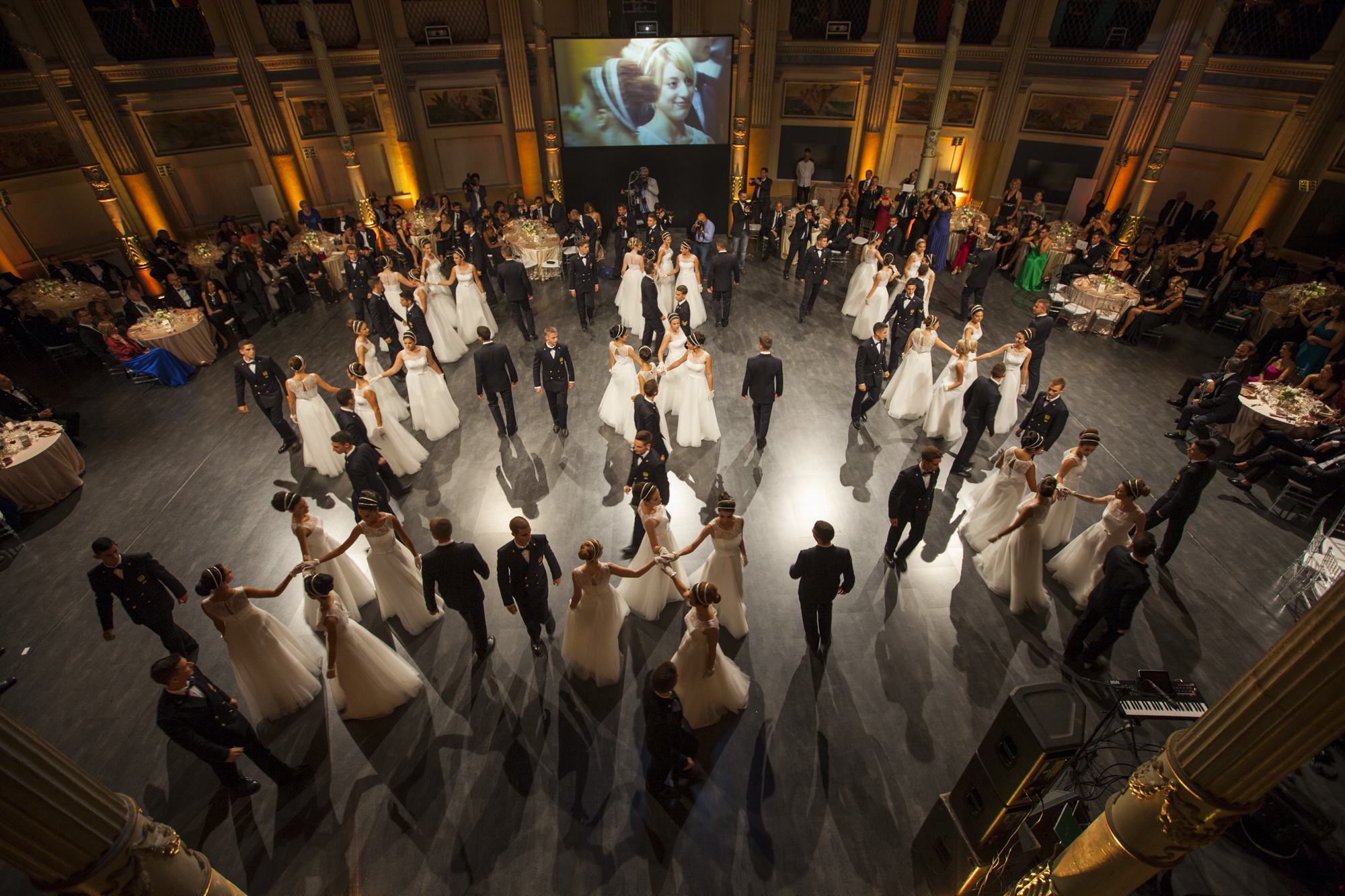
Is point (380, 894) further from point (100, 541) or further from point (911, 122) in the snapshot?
point (911, 122)

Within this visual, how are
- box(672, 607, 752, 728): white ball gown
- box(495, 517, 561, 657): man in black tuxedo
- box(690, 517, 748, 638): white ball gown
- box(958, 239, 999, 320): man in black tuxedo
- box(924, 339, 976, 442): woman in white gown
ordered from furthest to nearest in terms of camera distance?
box(958, 239, 999, 320): man in black tuxedo, box(924, 339, 976, 442): woman in white gown, box(690, 517, 748, 638): white ball gown, box(495, 517, 561, 657): man in black tuxedo, box(672, 607, 752, 728): white ball gown

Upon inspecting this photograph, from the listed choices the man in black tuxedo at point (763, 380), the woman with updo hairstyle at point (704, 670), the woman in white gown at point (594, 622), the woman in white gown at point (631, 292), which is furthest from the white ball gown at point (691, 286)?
the woman with updo hairstyle at point (704, 670)

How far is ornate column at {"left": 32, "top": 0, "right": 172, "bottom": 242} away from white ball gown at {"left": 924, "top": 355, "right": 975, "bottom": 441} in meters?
15.3

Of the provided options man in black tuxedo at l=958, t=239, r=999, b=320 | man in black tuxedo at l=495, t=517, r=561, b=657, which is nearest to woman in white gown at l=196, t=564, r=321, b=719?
man in black tuxedo at l=495, t=517, r=561, b=657

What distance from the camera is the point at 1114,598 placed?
4238mm

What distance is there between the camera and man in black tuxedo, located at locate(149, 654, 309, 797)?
334cm

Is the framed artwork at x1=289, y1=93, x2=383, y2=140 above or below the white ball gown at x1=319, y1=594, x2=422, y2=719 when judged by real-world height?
above

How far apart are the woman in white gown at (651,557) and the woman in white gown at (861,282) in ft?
22.4

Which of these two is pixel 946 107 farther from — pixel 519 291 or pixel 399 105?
pixel 399 105

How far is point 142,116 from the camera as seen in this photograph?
488 inches

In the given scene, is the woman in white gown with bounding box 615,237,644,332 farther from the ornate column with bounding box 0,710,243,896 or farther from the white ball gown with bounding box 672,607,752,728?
the ornate column with bounding box 0,710,243,896

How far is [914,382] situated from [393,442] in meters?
6.15

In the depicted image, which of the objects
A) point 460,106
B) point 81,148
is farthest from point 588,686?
point 460,106

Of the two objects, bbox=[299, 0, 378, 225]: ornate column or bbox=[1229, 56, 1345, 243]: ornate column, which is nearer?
bbox=[1229, 56, 1345, 243]: ornate column
